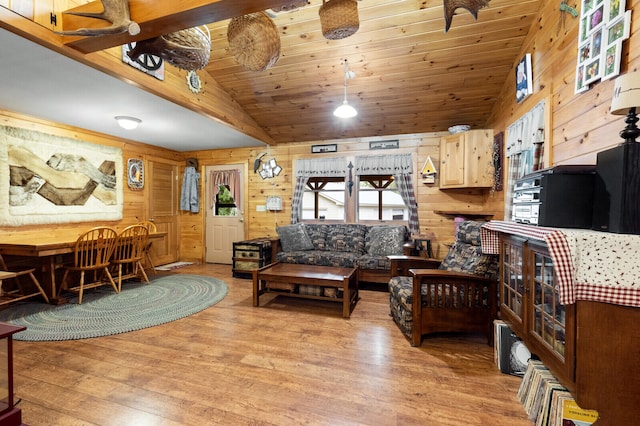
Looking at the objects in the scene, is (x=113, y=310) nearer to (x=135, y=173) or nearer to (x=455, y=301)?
(x=135, y=173)

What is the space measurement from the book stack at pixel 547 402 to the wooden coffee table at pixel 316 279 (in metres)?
1.58

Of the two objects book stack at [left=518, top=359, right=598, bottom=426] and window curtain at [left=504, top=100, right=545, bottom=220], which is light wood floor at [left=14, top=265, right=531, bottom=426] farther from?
window curtain at [left=504, top=100, right=545, bottom=220]

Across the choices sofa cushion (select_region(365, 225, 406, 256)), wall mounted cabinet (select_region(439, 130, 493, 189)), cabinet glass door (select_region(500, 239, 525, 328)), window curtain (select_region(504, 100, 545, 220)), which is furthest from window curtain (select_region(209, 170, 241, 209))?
cabinet glass door (select_region(500, 239, 525, 328))

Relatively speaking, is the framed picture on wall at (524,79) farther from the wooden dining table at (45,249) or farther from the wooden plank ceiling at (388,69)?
the wooden dining table at (45,249)

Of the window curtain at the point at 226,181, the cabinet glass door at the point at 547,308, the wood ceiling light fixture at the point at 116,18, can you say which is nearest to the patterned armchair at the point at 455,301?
the cabinet glass door at the point at 547,308

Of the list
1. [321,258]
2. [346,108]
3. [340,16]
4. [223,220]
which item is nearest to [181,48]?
[340,16]

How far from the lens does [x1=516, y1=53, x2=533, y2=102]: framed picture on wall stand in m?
2.66

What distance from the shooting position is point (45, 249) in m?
3.03

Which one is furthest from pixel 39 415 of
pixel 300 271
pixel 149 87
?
pixel 149 87

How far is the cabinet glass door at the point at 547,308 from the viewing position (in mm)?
1340

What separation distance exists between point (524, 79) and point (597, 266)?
234cm

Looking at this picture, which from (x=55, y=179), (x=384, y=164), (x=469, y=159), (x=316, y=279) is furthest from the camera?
(x=384, y=164)

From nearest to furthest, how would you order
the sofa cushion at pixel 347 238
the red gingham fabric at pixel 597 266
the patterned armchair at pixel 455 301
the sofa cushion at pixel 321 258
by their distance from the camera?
the red gingham fabric at pixel 597 266, the patterned armchair at pixel 455 301, the sofa cushion at pixel 321 258, the sofa cushion at pixel 347 238

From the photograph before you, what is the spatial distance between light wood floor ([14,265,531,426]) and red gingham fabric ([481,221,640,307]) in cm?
88
